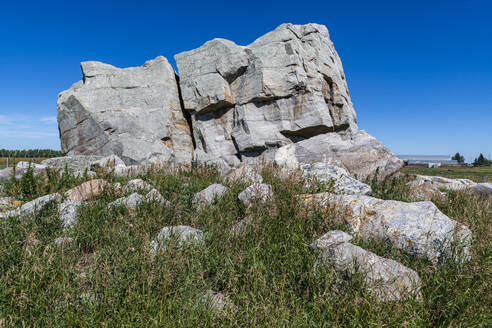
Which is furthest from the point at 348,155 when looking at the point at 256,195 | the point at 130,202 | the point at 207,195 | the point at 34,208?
the point at 34,208

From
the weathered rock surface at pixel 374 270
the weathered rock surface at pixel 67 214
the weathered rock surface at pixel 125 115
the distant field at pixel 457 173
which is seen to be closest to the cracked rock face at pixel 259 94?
the weathered rock surface at pixel 125 115

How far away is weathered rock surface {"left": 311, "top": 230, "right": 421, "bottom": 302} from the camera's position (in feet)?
8.87

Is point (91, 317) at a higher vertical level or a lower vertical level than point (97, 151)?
lower

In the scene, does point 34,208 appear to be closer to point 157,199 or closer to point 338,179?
point 157,199

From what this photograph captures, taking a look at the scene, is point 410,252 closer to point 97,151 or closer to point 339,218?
point 339,218

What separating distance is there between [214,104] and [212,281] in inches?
420

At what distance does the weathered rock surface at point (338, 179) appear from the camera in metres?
5.60

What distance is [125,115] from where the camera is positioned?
1245 centimetres

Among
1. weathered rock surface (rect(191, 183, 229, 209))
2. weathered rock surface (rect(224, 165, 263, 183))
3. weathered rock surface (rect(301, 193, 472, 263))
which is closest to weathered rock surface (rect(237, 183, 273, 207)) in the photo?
weathered rock surface (rect(191, 183, 229, 209))

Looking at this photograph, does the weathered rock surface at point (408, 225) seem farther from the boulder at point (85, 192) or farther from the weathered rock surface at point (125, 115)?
the weathered rock surface at point (125, 115)

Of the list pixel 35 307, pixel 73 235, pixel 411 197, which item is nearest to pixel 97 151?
pixel 73 235

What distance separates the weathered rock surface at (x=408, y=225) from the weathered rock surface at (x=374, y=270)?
2.43ft

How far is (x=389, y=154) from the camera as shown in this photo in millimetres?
8703

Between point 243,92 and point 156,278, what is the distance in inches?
431
